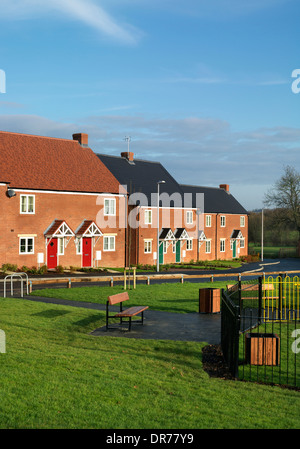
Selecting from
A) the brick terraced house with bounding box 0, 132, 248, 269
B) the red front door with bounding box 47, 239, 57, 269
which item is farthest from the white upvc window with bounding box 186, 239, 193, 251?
the red front door with bounding box 47, 239, 57, 269

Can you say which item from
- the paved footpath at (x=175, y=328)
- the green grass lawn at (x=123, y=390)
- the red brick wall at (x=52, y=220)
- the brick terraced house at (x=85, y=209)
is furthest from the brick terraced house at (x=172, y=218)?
the green grass lawn at (x=123, y=390)

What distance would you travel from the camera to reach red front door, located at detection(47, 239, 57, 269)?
132 feet

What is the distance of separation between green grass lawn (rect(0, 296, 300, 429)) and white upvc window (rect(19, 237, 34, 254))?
25.5 m

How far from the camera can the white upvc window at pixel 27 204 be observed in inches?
1524

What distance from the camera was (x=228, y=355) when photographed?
38.0ft

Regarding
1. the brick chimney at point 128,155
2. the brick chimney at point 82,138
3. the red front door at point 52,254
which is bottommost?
the red front door at point 52,254

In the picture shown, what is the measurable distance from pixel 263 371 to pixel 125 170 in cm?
4171

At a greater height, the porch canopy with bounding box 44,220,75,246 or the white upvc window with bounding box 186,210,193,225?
the white upvc window with bounding box 186,210,193,225

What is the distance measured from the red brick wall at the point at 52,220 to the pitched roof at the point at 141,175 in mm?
4402

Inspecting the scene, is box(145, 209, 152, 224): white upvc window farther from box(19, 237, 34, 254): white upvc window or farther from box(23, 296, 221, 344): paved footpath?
box(23, 296, 221, 344): paved footpath

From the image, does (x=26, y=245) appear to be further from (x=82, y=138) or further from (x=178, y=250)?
(x=178, y=250)

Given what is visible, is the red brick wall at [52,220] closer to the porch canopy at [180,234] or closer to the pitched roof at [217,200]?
the porch canopy at [180,234]

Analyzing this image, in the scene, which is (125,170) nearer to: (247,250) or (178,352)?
(247,250)

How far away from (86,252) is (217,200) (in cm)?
2760
